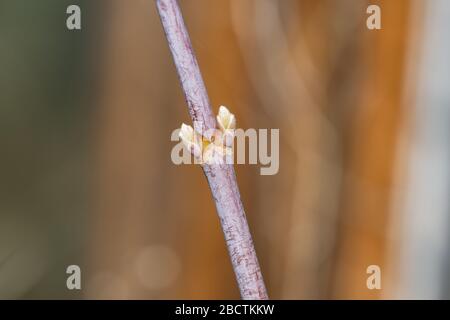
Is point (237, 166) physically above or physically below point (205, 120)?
below

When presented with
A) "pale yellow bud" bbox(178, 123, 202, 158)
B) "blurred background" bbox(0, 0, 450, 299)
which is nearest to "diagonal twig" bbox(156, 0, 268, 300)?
"pale yellow bud" bbox(178, 123, 202, 158)

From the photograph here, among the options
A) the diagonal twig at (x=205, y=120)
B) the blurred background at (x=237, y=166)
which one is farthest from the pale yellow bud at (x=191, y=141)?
the blurred background at (x=237, y=166)

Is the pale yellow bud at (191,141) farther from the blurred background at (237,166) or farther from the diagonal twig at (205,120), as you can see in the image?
the blurred background at (237,166)

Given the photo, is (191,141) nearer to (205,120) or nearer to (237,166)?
(205,120)

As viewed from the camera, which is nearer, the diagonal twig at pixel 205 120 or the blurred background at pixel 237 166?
the diagonal twig at pixel 205 120

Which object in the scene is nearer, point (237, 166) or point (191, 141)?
point (191, 141)

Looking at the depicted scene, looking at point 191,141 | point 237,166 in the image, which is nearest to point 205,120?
point 191,141
